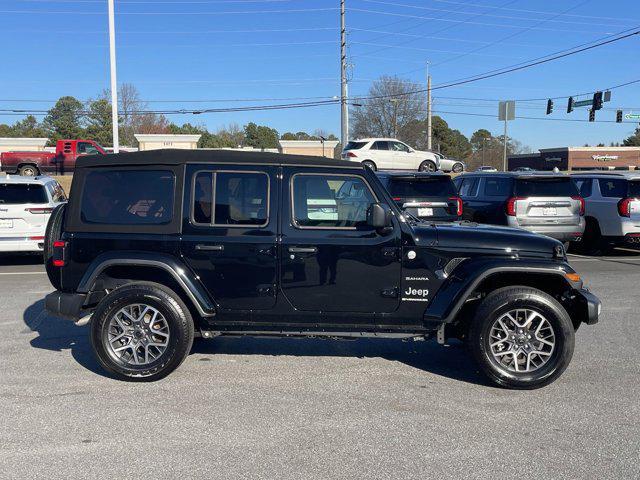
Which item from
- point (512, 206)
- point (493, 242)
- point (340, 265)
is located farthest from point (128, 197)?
point (512, 206)

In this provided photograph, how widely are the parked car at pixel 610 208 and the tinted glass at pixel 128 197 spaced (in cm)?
1046

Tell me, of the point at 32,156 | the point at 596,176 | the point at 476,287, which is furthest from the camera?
the point at 32,156

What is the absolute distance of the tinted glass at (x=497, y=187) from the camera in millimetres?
12344

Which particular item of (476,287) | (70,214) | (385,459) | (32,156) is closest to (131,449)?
(385,459)

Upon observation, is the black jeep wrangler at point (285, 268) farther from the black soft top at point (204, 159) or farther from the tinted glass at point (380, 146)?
the tinted glass at point (380, 146)

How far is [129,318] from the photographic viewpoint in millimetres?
5176

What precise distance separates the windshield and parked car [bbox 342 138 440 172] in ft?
51.0

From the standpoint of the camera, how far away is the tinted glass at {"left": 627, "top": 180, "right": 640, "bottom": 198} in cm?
1238

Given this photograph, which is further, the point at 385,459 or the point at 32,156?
Result: the point at 32,156

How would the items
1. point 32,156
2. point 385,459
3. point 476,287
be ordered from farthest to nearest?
point 32,156, point 476,287, point 385,459

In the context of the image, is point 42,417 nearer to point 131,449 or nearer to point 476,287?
point 131,449

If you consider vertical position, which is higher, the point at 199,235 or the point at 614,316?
the point at 199,235

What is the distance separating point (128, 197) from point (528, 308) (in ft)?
11.7

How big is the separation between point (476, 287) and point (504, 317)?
0.35 meters
